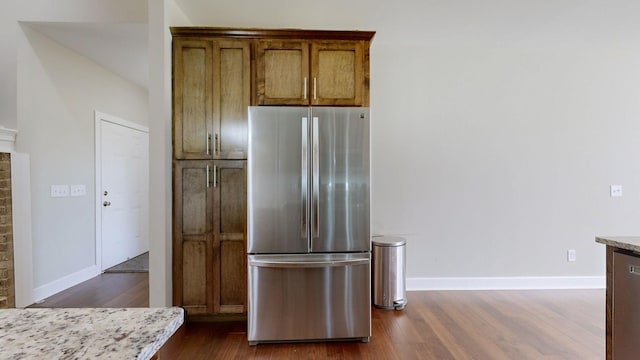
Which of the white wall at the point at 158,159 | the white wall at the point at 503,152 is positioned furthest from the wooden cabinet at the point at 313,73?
the white wall at the point at 503,152

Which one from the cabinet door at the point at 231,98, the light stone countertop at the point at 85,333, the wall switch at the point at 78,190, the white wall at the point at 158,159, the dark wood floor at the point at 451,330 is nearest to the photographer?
the light stone countertop at the point at 85,333

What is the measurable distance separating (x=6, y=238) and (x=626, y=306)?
4.53 metres

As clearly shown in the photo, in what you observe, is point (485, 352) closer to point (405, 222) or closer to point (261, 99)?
point (405, 222)

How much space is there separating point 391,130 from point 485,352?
2.13 metres

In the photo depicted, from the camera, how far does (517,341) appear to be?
236cm

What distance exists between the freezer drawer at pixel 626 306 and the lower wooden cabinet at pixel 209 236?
2350 millimetres

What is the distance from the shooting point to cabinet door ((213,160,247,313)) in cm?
255

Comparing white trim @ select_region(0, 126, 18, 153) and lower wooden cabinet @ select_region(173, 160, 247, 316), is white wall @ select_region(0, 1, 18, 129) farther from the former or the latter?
lower wooden cabinet @ select_region(173, 160, 247, 316)

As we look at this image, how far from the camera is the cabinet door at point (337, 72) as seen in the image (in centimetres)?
246

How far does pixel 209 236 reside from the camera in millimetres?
2541

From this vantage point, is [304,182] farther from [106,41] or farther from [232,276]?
[106,41]

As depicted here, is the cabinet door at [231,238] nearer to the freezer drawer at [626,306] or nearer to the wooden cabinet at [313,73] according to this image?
the wooden cabinet at [313,73]

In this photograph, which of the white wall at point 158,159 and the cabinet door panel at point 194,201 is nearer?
the white wall at point 158,159

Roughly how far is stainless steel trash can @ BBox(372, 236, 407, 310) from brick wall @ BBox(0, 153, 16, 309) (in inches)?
130
